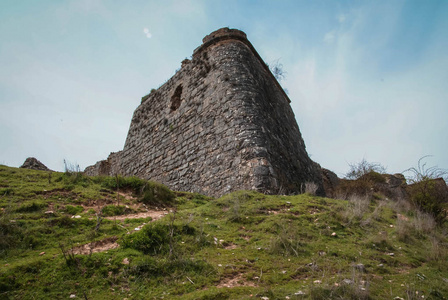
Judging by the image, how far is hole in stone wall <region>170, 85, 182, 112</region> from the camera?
982 centimetres

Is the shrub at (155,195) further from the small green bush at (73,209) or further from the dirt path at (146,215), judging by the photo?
the small green bush at (73,209)

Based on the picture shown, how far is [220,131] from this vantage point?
7.33 meters

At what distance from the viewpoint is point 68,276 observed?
2.57 metres

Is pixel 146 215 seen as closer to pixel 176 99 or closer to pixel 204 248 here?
pixel 204 248

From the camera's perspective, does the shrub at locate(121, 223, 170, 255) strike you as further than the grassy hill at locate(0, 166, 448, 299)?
Yes

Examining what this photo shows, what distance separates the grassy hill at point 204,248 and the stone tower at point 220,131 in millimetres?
1223

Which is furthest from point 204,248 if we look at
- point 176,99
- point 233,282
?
point 176,99

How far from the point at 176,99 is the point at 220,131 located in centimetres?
335

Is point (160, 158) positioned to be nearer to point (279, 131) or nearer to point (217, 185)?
point (217, 185)

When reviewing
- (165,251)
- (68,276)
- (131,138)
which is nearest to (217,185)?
(165,251)

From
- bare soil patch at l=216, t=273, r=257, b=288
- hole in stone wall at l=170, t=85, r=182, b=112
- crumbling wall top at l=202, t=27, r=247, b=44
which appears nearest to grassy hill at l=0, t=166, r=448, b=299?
bare soil patch at l=216, t=273, r=257, b=288

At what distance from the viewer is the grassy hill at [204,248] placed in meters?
2.52

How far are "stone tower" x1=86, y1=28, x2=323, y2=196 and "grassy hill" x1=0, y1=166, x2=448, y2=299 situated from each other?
1223 mm

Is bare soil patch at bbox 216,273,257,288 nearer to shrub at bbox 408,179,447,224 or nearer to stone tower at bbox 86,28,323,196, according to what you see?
stone tower at bbox 86,28,323,196
